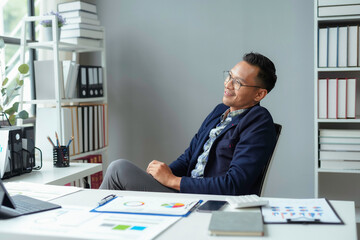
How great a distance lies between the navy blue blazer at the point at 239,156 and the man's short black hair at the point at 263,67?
0.53 ft

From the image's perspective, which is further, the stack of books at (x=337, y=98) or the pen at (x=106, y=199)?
the stack of books at (x=337, y=98)

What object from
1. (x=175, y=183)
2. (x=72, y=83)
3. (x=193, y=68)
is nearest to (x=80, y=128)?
(x=72, y=83)

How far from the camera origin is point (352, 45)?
2727 millimetres

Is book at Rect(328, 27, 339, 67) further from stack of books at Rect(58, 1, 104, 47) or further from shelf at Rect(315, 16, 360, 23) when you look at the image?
stack of books at Rect(58, 1, 104, 47)

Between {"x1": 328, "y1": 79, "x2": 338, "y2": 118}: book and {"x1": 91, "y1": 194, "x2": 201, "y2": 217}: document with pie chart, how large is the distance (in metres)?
1.72

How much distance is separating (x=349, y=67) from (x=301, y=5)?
A: 703 mm

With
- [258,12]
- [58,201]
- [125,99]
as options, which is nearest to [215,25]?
[258,12]

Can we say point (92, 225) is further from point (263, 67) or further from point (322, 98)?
point (322, 98)

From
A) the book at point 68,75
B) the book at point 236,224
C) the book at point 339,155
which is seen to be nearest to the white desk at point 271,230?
the book at point 236,224

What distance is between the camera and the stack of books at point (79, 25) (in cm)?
317

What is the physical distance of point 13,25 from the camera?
319 centimetres

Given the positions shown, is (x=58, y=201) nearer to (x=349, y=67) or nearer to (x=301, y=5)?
(x=349, y=67)

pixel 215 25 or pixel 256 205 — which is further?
pixel 215 25

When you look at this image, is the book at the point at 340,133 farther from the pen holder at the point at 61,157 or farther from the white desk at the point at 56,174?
the pen holder at the point at 61,157
